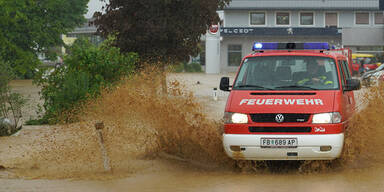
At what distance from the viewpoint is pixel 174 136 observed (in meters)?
10.5

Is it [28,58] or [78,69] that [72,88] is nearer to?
[78,69]

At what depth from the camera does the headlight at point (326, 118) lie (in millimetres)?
8844

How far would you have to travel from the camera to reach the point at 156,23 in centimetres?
2386

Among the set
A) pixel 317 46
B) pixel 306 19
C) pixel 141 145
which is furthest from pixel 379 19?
pixel 141 145

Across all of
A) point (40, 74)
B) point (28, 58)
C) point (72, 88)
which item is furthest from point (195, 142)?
point (28, 58)

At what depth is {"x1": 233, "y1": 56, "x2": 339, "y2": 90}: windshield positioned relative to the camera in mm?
9727

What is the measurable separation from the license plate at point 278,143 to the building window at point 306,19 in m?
59.5

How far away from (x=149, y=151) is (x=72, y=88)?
664 centimetres

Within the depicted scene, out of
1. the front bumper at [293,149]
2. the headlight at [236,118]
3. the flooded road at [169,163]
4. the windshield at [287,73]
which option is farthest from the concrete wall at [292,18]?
the front bumper at [293,149]

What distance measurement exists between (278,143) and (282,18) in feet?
194

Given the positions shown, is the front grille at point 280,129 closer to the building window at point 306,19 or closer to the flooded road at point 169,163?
the flooded road at point 169,163

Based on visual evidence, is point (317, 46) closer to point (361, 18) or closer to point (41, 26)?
point (41, 26)

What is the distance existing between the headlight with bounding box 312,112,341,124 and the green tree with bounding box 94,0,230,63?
1489 centimetres

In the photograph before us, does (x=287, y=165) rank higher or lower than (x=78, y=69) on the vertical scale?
lower
